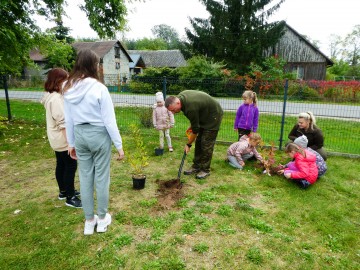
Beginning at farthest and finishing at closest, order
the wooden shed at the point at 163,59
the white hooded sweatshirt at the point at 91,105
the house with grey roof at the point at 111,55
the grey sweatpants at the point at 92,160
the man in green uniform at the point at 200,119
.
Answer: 1. the wooden shed at the point at 163,59
2. the house with grey roof at the point at 111,55
3. the man in green uniform at the point at 200,119
4. the grey sweatpants at the point at 92,160
5. the white hooded sweatshirt at the point at 91,105

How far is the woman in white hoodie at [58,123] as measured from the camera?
135 inches

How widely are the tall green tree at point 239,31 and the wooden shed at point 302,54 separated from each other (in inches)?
182

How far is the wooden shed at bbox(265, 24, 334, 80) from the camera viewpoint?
84.3 ft

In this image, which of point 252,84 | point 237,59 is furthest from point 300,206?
point 237,59

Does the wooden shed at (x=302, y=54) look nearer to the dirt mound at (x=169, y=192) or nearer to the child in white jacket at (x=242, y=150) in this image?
the child in white jacket at (x=242, y=150)

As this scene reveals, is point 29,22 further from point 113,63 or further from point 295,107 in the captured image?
point 113,63

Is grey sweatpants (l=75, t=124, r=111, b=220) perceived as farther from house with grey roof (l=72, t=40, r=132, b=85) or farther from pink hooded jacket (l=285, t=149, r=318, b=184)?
house with grey roof (l=72, t=40, r=132, b=85)

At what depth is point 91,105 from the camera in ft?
8.93

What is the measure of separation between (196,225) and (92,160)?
1.55m

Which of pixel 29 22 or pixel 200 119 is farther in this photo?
pixel 29 22

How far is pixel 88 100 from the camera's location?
2.70 metres

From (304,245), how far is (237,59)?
20067 mm

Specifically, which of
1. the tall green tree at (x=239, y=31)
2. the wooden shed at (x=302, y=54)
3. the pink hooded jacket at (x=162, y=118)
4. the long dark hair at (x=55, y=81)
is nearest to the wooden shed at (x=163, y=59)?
the wooden shed at (x=302, y=54)

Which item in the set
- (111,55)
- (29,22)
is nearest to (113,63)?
(111,55)
